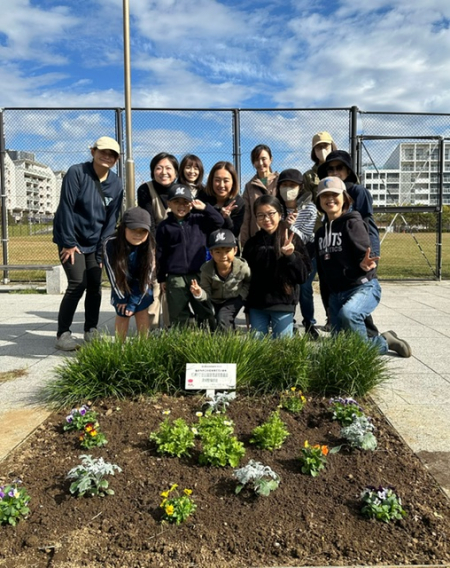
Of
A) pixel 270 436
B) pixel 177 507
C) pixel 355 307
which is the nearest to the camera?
pixel 177 507

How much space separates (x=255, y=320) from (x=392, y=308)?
11.9ft

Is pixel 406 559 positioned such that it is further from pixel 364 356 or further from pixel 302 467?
pixel 364 356

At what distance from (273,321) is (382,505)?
2526 mm

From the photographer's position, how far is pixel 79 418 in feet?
9.31

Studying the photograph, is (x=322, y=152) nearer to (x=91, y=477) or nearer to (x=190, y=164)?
(x=190, y=164)

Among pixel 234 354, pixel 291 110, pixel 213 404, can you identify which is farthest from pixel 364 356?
pixel 291 110

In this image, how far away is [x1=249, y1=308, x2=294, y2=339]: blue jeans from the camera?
4.44m

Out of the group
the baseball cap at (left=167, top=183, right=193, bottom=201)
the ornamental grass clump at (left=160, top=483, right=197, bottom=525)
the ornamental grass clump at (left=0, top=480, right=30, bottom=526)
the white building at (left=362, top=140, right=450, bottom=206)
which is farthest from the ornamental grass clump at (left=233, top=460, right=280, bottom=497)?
the white building at (left=362, top=140, right=450, bottom=206)

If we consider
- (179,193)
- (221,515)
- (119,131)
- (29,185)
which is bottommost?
(221,515)

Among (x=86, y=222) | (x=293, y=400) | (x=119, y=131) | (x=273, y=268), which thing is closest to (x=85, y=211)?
(x=86, y=222)

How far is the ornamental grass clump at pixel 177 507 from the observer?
198 cm

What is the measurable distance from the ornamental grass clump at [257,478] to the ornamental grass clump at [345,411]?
2.46ft

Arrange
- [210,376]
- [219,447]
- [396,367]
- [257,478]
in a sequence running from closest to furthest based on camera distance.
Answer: [257,478]
[219,447]
[210,376]
[396,367]

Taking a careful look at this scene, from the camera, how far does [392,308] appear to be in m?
7.34
